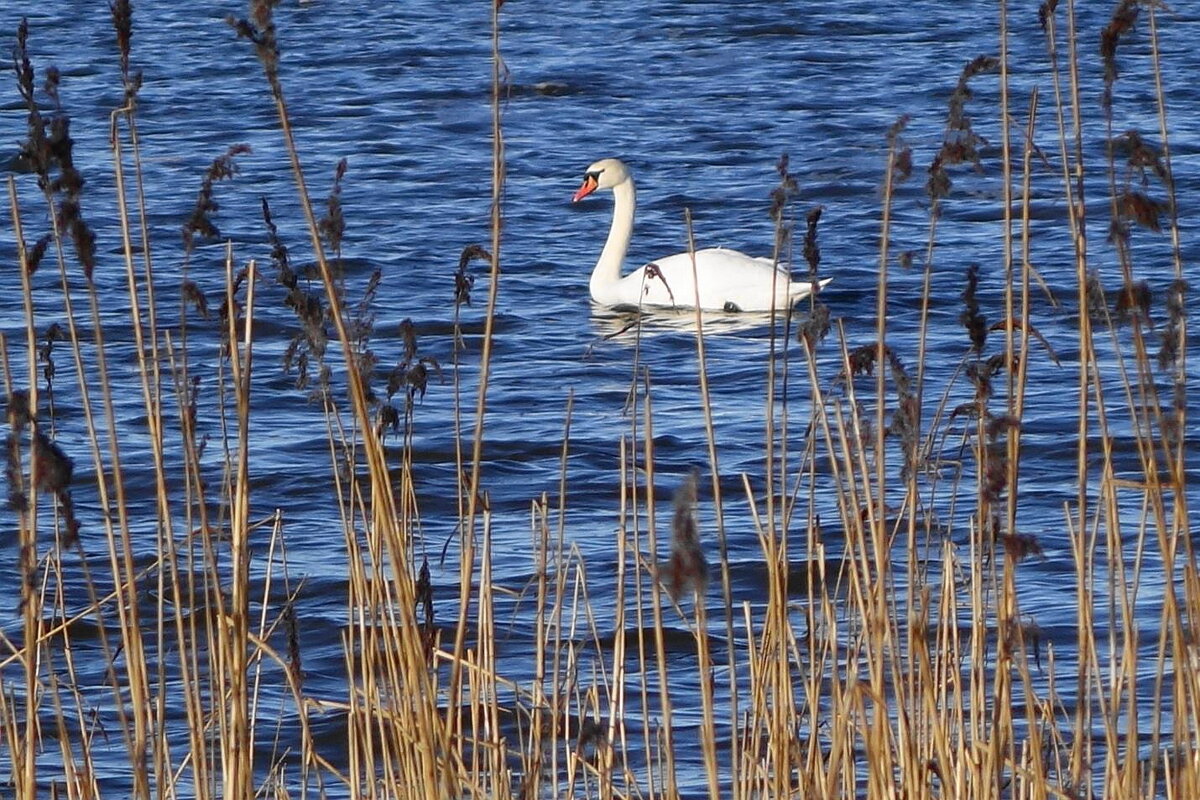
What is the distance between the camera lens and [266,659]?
18.0 feet

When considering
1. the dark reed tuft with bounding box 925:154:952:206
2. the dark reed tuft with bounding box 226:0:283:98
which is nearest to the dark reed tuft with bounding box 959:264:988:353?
the dark reed tuft with bounding box 925:154:952:206

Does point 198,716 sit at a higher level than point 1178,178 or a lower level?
higher

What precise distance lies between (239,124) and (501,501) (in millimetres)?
8331

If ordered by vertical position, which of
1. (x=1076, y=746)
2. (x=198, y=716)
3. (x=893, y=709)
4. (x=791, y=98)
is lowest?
(x=791, y=98)

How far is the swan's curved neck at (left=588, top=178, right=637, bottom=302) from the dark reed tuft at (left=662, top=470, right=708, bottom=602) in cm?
841

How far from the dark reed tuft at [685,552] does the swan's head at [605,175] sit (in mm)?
8990

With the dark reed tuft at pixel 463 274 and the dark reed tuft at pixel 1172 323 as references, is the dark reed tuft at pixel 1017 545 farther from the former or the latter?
the dark reed tuft at pixel 463 274

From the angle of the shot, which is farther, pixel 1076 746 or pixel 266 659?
pixel 266 659

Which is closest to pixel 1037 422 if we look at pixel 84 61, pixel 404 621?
pixel 404 621

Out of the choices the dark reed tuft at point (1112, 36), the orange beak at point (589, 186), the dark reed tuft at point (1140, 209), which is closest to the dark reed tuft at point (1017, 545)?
the dark reed tuft at point (1140, 209)

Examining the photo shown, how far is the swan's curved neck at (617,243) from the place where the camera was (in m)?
10.6

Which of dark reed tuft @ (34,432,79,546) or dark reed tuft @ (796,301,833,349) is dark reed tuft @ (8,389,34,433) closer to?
dark reed tuft @ (34,432,79,546)

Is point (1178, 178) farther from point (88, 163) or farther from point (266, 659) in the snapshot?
point (266, 659)

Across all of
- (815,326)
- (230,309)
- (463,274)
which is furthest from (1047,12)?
(230,309)
